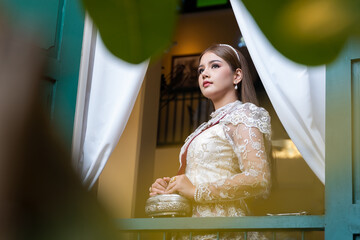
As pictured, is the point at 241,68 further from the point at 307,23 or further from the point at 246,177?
the point at 307,23

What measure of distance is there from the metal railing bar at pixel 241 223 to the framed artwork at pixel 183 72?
6.47 metres

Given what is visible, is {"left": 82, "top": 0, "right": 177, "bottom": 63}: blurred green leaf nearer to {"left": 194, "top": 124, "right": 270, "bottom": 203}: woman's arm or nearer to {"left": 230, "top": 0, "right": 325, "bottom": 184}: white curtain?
{"left": 230, "top": 0, "right": 325, "bottom": 184}: white curtain

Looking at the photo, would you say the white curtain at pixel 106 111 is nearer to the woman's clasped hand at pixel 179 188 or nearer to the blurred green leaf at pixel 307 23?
the woman's clasped hand at pixel 179 188

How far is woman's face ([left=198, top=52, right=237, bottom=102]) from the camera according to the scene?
115 inches

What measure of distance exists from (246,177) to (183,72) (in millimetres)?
6944

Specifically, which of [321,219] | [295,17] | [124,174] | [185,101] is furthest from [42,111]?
[185,101]

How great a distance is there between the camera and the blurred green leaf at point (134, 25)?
0.31 metres

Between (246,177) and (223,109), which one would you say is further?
(223,109)

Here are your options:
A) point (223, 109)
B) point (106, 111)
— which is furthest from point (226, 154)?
point (106, 111)

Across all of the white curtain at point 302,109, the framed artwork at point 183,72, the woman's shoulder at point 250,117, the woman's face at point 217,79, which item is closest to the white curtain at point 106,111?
the woman's face at point 217,79

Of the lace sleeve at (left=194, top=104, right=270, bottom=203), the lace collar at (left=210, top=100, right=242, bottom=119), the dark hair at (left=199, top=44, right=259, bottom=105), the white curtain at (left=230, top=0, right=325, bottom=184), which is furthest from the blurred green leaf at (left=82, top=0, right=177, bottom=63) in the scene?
the dark hair at (left=199, top=44, right=259, bottom=105)

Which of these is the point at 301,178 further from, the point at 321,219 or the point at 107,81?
the point at 321,219

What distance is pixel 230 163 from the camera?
103 inches

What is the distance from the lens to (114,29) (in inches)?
12.6
